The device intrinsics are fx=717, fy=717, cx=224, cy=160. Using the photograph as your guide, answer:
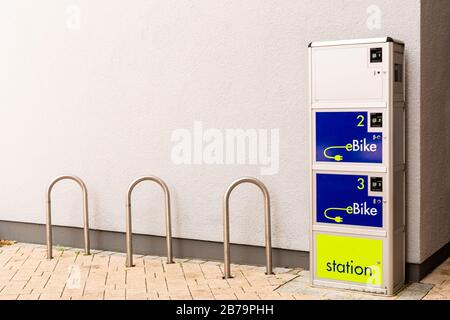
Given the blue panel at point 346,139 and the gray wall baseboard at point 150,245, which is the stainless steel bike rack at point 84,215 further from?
the blue panel at point 346,139

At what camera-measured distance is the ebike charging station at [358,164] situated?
549 cm

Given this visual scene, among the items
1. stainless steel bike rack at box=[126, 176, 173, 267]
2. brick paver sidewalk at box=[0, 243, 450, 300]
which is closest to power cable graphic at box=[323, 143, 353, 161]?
brick paver sidewalk at box=[0, 243, 450, 300]

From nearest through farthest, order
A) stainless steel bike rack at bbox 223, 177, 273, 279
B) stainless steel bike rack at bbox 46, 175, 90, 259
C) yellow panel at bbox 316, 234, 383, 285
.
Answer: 1. yellow panel at bbox 316, 234, 383, 285
2. stainless steel bike rack at bbox 223, 177, 273, 279
3. stainless steel bike rack at bbox 46, 175, 90, 259

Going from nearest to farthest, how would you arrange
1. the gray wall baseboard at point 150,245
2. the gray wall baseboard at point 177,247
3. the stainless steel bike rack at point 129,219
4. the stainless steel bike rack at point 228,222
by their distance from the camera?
the stainless steel bike rack at point 228,222 < the gray wall baseboard at point 177,247 < the gray wall baseboard at point 150,245 < the stainless steel bike rack at point 129,219

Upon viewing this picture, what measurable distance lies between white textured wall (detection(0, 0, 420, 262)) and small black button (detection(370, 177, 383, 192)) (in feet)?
1.56

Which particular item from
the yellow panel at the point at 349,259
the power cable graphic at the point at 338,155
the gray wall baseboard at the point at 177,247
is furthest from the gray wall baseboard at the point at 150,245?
the power cable graphic at the point at 338,155

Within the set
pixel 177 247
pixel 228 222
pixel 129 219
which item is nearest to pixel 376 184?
pixel 228 222

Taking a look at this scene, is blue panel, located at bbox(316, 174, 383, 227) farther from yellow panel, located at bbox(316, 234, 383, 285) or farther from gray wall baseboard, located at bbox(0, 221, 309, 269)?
gray wall baseboard, located at bbox(0, 221, 309, 269)

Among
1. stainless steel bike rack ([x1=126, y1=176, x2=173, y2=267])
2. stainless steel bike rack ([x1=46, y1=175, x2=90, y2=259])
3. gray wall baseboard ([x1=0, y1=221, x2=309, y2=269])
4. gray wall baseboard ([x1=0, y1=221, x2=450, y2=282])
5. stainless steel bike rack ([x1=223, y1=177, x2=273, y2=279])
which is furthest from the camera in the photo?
stainless steel bike rack ([x1=46, y1=175, x2=90, y2=259])

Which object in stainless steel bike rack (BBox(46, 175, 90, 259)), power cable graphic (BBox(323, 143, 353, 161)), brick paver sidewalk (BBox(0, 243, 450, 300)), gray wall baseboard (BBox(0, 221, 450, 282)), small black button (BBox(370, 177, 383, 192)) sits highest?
power cable graphic (BBox(323, 143, 353, 161))

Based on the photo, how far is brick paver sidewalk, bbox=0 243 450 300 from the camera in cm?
568

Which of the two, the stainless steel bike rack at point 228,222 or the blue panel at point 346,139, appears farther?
the stainless steel bike rack at point 228,222

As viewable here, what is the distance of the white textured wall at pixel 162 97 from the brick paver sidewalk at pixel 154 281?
0.36 meters

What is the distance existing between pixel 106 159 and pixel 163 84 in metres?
1.06
